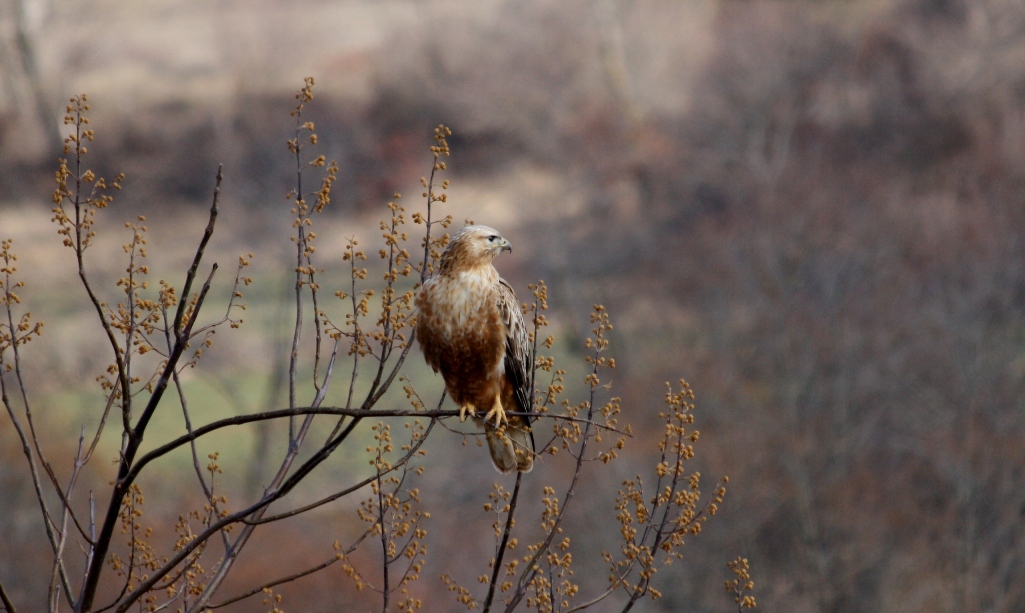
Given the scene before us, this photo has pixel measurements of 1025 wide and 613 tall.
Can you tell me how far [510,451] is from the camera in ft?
21.9

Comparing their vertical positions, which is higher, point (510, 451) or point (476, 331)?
point (476, 331)

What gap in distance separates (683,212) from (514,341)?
40.8 meters

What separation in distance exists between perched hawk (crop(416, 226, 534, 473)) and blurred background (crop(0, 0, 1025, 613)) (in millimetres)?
20033

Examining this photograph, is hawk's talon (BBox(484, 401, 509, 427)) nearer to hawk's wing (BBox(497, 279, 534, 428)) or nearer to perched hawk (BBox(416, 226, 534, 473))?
perched hawk (BBox(416, 226, 534, 473))

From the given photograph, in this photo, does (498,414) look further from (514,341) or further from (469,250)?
(469,250)

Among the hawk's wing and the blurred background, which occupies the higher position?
the blurred background

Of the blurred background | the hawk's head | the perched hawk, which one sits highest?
the blurred background

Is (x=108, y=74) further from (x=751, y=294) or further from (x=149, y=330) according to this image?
(x=149, y=330)

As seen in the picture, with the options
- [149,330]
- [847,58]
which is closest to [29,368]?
[149,330]

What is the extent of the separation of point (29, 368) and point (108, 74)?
21266 mm

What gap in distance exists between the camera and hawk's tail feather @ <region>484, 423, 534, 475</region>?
6.59 m

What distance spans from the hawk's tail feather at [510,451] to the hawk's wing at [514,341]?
26 centimetres

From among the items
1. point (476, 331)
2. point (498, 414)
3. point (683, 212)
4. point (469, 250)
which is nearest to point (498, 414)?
point (498, 414)

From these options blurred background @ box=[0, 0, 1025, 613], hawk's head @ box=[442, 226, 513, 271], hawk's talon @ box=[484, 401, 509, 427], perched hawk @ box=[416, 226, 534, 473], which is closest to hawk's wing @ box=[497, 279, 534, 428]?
perched hawk @ box=[416, 226, 534, 473]
